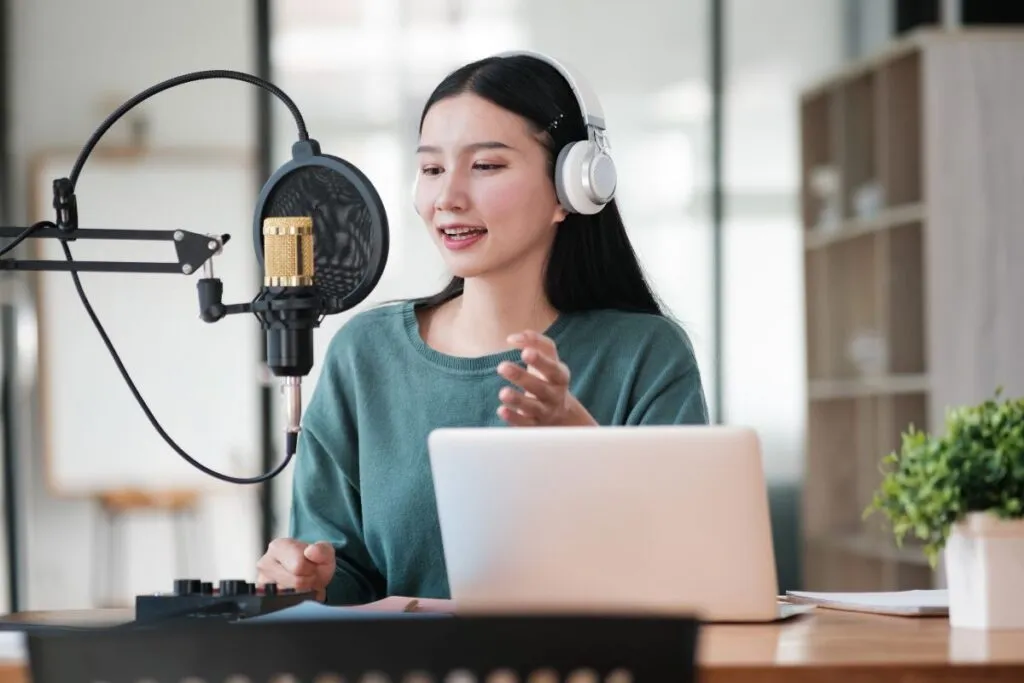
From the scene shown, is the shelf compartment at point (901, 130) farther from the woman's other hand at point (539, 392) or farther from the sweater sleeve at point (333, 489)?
the woman's other hand at point (539, 392)

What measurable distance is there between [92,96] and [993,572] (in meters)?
4.62

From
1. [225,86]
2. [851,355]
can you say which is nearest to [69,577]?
[225,86]

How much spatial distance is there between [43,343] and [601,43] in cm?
223

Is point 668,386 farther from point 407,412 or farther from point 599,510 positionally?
point 599,510

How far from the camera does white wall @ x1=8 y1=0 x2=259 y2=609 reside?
5410 mm

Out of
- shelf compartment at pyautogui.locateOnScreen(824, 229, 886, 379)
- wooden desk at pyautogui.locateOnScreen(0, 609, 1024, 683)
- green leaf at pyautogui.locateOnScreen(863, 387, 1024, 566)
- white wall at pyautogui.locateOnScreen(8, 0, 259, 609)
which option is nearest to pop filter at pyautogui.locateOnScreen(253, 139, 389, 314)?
wooden desk at pyautogui.locateOnScreen(0, 609, 1024, 683)

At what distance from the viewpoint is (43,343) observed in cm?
549

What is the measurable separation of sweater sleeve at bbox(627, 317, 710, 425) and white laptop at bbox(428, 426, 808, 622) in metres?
0.53

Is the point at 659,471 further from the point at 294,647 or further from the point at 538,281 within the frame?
the point at 538,281

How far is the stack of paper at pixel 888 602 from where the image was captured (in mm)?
1567

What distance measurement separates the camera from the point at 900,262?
4.53m

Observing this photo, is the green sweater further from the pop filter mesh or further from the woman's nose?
the pop filter mesh

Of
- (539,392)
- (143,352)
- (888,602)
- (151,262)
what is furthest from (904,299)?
(151,262)

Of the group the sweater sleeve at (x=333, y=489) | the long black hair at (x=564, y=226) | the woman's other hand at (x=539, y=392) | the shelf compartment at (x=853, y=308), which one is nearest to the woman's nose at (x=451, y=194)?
the long black hair at (x=564, y=226)
